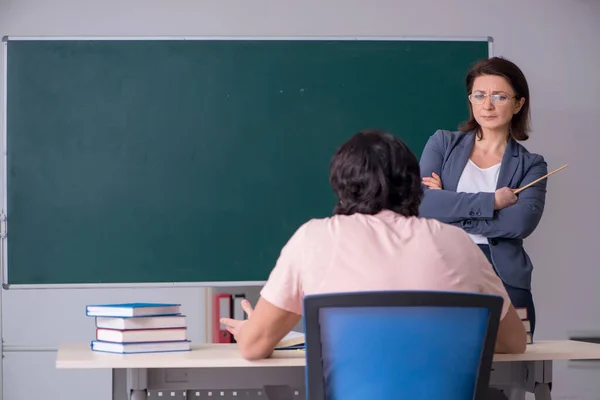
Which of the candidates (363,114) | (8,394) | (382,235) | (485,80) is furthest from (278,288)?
(8,394)

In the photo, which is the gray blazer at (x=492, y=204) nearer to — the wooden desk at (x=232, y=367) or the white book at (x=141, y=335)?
the wooden desk at (x=232, y=367)

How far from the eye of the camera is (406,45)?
4.43m

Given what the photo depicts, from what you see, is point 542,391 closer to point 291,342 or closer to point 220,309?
point 291,342

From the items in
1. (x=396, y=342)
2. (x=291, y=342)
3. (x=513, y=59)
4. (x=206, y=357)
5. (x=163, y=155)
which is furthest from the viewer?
(x=513, y=59)

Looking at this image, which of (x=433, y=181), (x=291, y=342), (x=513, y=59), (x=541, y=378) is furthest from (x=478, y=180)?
(x=513, y=59)

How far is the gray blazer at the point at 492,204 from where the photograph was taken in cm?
277

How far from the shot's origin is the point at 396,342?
1.62m

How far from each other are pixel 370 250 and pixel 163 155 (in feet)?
9.01

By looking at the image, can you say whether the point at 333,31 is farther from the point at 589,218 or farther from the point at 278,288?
the point at 278,288

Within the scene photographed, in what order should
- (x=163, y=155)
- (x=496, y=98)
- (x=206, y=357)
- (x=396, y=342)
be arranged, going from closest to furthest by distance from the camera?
1. (x=396, y=342)
2. (x=206, y=357)
3. (x=496, y=98)
4. (x=163, y=155)

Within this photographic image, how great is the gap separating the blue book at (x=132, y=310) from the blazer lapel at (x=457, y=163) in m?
1.24

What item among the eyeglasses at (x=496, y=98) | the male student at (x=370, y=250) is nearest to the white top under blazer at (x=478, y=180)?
the eyeglasses at (x=496, y=98)

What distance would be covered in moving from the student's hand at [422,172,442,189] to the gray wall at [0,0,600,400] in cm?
150

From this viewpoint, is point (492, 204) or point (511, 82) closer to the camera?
point (492, 204)
